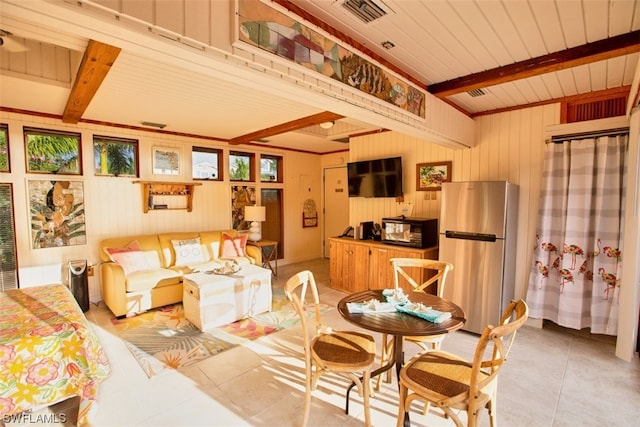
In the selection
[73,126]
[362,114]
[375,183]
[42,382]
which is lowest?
[42,382]

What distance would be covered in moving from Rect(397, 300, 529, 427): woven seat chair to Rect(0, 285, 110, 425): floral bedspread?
207 cm

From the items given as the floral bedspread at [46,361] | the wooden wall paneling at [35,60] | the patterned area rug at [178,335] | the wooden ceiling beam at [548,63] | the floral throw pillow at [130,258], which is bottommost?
the patterned area rug at [178,335]

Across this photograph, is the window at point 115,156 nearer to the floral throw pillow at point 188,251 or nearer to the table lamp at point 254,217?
the floral throw pillow at point 188,251

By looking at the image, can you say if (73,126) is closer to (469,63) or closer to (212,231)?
(212,231)

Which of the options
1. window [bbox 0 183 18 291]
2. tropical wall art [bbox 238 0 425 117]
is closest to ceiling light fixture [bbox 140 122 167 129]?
window [bbox 0 183 18 291]

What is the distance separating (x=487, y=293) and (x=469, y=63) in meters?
2.29

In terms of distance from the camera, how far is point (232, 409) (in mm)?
2082

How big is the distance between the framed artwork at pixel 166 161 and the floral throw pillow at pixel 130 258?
1257 millimetres

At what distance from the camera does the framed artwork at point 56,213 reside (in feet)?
12.1

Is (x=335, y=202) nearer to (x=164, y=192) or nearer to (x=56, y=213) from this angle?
(x=164, y=192)

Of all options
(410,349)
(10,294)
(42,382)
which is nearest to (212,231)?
(10,294)

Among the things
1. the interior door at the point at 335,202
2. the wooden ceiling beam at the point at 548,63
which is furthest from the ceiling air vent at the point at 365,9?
the interior door at the point at 335,202

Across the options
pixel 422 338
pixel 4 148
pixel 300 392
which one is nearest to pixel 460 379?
pixel 422 338

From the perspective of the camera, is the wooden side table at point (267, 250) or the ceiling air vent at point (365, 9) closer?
the ceiling air vent at point (365, 9)
